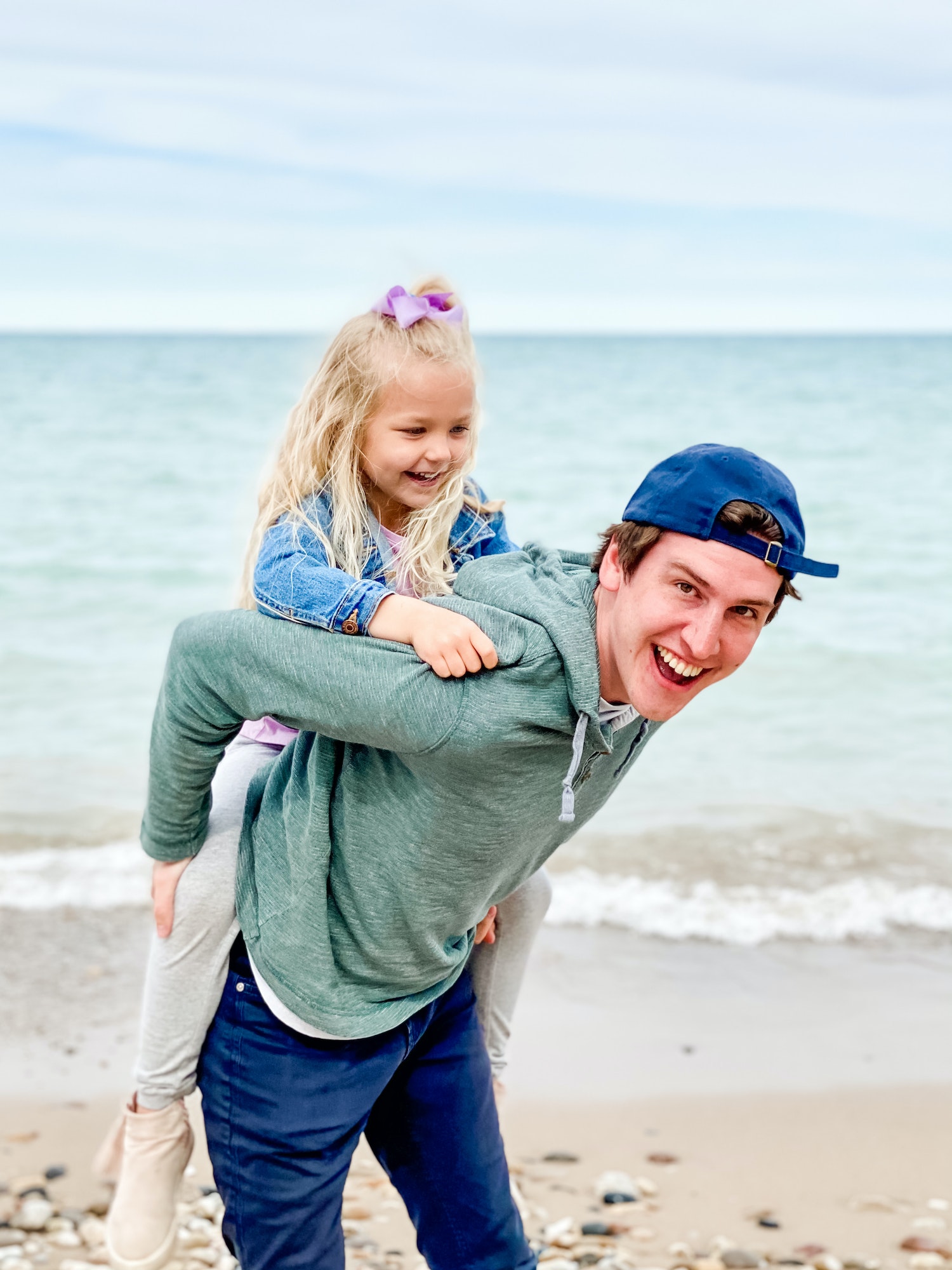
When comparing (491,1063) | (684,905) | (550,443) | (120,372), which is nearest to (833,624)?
(684,905)

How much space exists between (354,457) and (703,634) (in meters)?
1.18

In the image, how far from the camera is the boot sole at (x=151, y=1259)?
2814 mm

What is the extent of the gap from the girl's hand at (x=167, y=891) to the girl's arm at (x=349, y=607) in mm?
537

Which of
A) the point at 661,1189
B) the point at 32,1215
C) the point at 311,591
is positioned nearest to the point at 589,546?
the point at 661,1189

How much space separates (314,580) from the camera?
250cm

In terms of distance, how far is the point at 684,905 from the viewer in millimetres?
6645

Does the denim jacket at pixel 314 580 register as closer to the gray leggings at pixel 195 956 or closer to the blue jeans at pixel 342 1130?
the gray leggings at pixel 195 956

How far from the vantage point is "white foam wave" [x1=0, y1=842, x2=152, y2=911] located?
660 centimetres

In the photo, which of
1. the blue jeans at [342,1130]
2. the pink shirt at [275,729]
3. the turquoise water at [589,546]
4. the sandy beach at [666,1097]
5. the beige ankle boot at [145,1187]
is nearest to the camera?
the blue jeans at [342,1130]

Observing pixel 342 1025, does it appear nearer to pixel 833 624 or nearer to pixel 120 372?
pixel 833 624

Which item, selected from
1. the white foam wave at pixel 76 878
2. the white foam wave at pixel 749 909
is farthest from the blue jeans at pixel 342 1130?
the white foam wave at pixel 76 878

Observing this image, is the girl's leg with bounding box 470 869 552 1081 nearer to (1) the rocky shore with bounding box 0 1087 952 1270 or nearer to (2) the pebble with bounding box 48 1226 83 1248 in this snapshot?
(1) the rocky shore with bounding box 0 1087 952 1270

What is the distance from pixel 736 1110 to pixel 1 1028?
2.87 meters

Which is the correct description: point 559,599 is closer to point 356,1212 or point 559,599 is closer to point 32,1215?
point 356,1212
